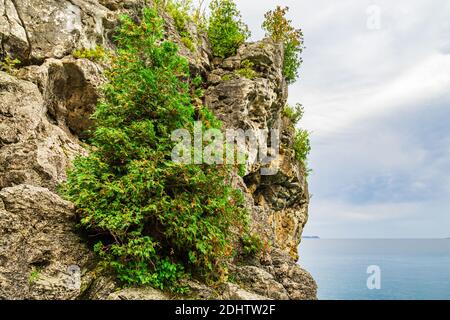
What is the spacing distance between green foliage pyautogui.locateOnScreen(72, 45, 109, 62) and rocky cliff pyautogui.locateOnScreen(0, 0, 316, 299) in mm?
231

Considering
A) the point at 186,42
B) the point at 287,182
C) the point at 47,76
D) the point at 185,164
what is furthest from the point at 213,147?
the point at 287,182

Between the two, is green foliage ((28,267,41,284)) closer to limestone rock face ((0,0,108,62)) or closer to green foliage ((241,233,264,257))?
green foliage ((241,233,264,257))

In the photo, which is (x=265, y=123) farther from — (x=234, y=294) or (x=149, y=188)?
(x=149, y=188)

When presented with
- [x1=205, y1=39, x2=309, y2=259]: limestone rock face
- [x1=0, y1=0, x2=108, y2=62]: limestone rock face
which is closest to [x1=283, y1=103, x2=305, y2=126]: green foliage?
[x1=205, y1=39, x2=309, y2=259]: limestone rock face

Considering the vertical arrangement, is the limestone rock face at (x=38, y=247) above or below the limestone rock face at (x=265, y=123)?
below

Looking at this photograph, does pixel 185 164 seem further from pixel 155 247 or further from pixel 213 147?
pixel 155 247

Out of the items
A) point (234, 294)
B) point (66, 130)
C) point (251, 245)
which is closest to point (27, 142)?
point (66, 130)

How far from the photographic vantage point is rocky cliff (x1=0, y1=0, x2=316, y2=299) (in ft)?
22.6

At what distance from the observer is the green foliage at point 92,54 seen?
13.3 metres

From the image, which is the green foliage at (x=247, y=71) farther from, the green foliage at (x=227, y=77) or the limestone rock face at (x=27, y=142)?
the limestone rock face at (x=27, y=142)

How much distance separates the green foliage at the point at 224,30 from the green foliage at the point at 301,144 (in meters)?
9.10

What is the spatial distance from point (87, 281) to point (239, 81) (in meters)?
13.5

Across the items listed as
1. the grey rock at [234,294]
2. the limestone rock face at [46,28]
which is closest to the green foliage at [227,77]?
the limestone rock face at [46,28]

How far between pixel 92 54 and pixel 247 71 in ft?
28.6
